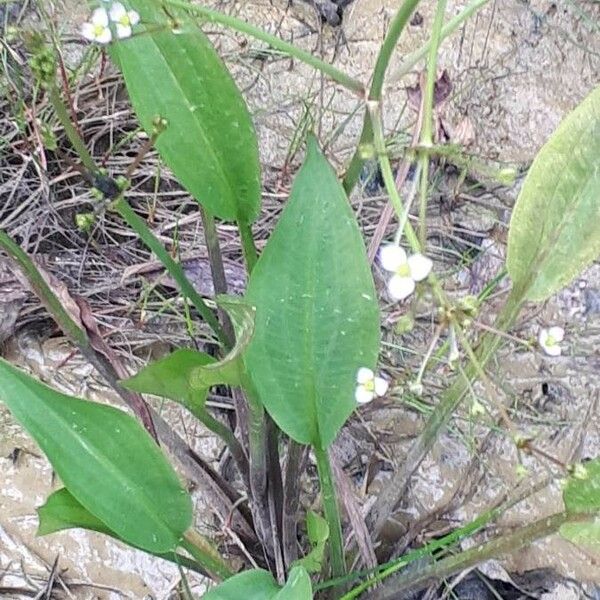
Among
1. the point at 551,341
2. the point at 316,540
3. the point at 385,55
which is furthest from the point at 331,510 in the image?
the point at 385,55

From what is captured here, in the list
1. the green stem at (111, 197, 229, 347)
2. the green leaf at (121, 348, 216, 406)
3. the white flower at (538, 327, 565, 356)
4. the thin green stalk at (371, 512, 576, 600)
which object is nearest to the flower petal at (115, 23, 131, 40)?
the green stem at (111, 197, 229, 347)

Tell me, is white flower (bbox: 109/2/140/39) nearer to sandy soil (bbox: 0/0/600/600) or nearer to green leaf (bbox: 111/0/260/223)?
green leaf (bbox: 111/0/260/223)

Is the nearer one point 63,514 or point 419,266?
point 419,266

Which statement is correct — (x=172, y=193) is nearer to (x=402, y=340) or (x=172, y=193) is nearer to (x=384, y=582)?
(x=402, y=340)

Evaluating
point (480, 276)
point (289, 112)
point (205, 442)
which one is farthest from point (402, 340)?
point (289, 112)

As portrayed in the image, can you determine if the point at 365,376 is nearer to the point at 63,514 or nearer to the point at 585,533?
the point at 585,533

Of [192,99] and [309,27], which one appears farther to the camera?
[309,27]

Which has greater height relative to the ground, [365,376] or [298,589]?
[365,376]
